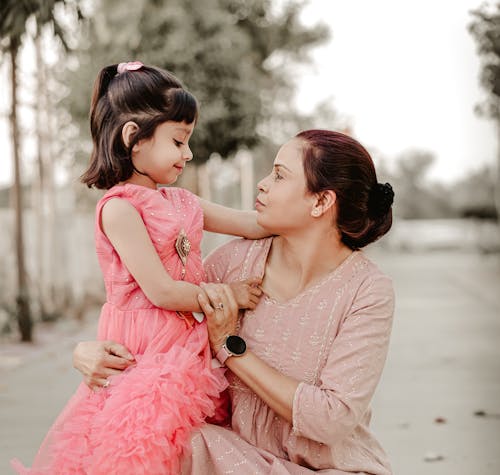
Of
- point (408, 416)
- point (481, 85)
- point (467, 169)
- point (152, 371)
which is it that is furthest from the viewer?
point (467, 169)

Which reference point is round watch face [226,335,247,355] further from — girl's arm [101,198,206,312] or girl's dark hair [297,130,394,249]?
girl's dark hair [297,130,394,249]

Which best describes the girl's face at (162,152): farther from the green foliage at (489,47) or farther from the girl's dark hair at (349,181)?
the green foliage at (489,47)

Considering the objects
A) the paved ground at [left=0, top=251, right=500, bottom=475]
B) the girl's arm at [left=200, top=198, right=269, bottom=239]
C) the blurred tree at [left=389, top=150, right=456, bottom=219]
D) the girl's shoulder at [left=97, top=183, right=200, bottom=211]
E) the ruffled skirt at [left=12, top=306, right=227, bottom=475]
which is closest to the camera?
the ruffled skirt at [left=12, top=306, right=227, bottom=475]

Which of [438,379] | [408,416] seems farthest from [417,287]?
[408,416]

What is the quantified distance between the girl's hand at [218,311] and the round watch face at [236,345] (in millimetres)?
30

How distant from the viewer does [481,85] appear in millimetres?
12023

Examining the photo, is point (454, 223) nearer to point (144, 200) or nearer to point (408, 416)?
point (408, 416)

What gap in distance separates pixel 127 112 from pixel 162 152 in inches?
6.1

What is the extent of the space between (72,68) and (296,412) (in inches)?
477

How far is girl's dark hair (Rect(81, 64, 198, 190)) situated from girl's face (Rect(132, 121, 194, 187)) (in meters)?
0.02

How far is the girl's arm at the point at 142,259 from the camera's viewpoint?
2.54m

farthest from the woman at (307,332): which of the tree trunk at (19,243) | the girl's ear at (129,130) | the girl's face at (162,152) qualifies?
the tree trunk at (19,243)

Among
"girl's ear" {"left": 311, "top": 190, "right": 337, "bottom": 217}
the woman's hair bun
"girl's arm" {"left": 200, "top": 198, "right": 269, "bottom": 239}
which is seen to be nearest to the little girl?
"girl's arm" {"left": 200, "top": 198, "right": 269, "bottom": 239}

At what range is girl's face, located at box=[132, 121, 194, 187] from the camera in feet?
8.74
